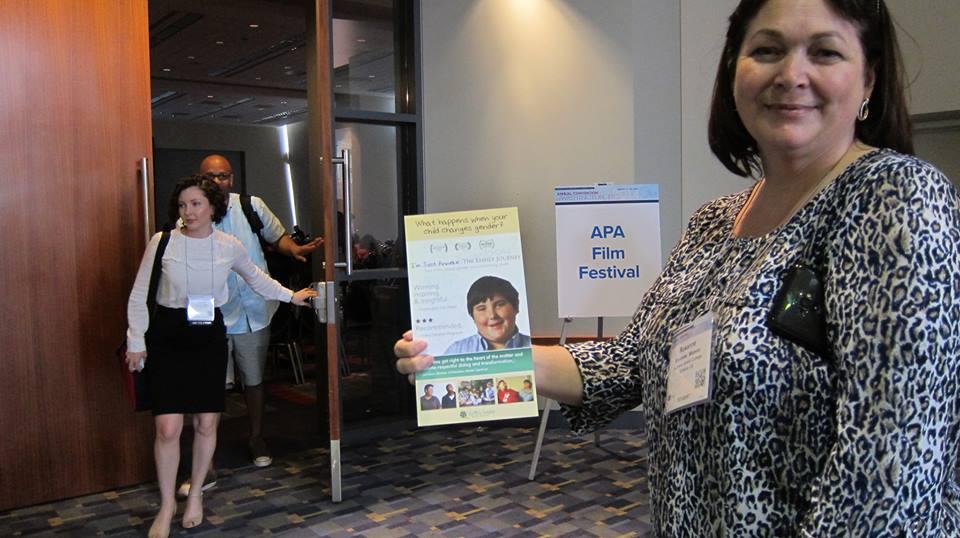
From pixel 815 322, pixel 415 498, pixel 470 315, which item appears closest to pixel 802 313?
pixel 815 322

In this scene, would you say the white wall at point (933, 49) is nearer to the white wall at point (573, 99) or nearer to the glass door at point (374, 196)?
the white wall at point (573, 99)

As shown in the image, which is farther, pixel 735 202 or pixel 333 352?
pixel 333 352

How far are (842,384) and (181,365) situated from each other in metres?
3.33

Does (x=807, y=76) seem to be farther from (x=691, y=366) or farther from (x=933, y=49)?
(x=933, y=49)

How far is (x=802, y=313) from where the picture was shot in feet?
3.29

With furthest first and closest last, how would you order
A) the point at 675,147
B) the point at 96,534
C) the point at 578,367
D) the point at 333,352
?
1. the point at 675,147
2. the point at 333,352
3. the point at 96,534
4. the point at 578,367

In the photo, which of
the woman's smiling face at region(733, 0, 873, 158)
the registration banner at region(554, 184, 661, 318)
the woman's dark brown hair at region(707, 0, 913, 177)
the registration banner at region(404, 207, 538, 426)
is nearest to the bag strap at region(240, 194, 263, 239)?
the registration banner at region(554, 184, 661, 318)

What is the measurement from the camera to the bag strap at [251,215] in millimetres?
4812

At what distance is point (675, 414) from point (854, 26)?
1.91 ft

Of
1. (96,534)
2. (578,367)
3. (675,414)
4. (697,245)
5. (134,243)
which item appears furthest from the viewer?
(134,243)

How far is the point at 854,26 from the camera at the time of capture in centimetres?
107

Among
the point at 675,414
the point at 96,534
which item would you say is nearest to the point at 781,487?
→ the point at 675,414

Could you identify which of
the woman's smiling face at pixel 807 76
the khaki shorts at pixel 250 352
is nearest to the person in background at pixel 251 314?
the khaki shorts at pixel 250 352

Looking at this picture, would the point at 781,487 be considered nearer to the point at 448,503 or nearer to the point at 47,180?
the point at 448,503
